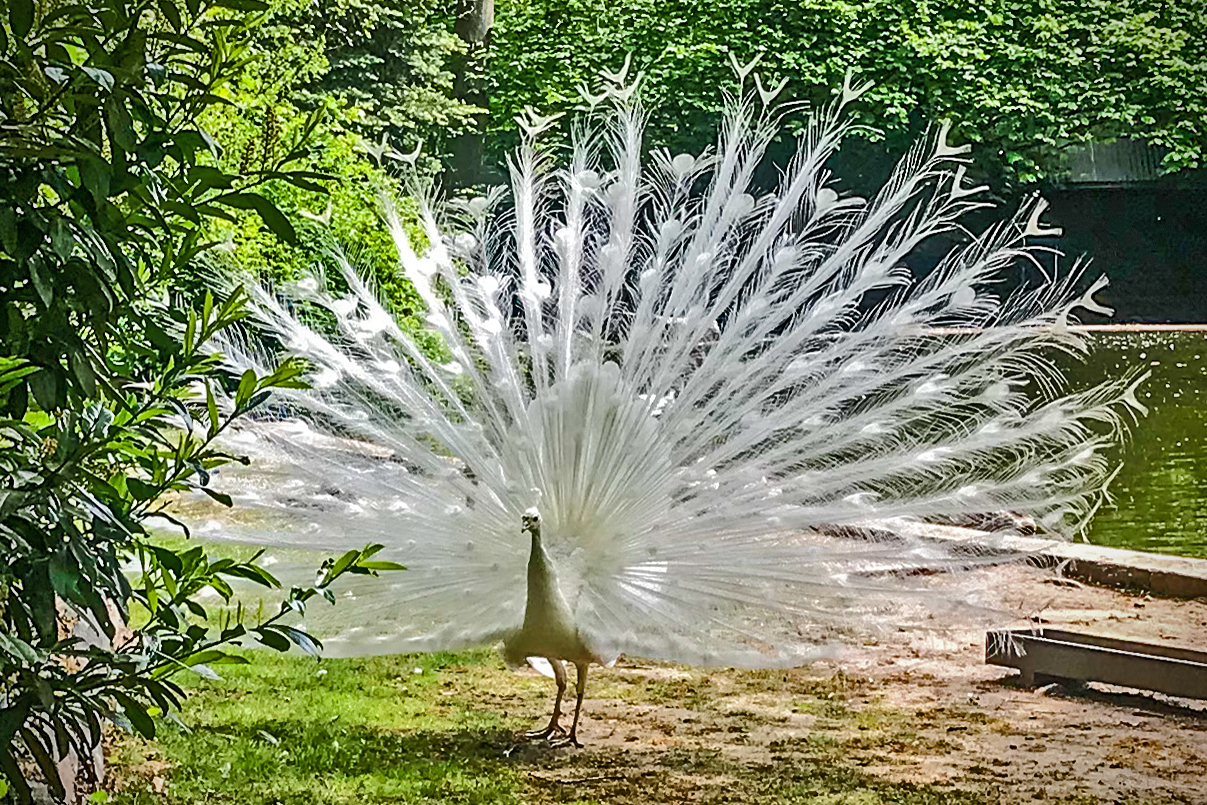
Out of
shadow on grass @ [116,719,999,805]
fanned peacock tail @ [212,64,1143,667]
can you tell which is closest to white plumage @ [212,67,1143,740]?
fanned peacock tail @ [212,64,1143,667]

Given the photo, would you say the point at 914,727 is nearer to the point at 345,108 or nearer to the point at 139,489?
the point at 139,489

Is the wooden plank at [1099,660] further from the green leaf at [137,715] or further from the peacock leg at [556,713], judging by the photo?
the green leaf at [137,715]

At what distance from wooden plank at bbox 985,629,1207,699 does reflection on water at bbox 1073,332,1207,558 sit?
1.70 ft

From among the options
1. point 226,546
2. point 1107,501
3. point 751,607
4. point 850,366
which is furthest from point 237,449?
point 1107,501

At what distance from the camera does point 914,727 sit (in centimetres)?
169

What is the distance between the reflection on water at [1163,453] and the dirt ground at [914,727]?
17.3 inches

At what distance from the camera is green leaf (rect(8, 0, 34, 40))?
0.62 m

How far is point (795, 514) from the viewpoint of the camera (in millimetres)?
1697

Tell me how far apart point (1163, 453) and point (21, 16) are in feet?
7.59

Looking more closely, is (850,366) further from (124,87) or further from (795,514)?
(124,87)

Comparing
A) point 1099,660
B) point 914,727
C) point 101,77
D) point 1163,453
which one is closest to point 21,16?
point 101,77

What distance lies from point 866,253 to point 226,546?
101cm

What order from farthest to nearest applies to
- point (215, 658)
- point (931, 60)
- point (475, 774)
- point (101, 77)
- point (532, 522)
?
point (931, 60), point (475, 774), point (532, 522), point (215, 658), point (101, 77)

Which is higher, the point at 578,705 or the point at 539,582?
the point at 539,582
